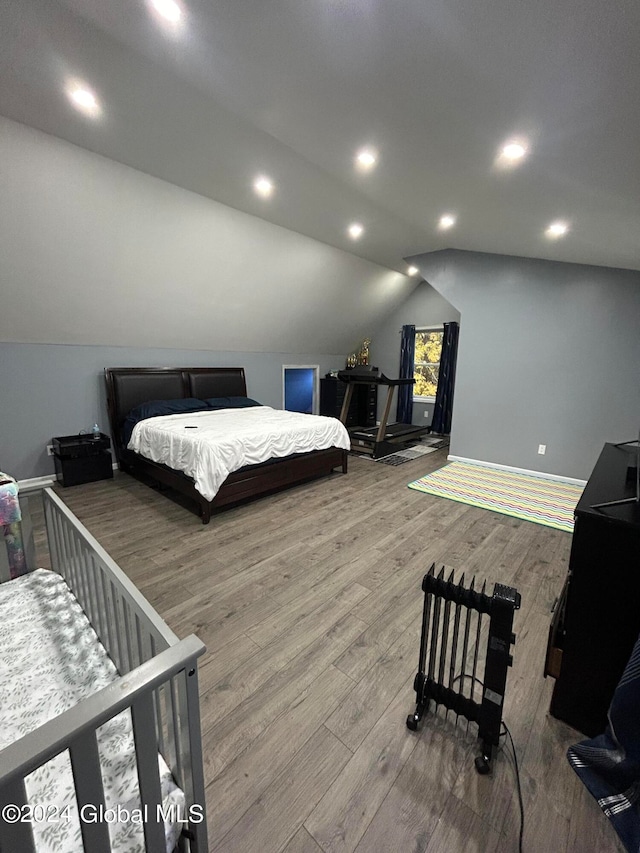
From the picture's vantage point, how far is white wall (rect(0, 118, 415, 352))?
8.84 ft

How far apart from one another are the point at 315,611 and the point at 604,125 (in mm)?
2574

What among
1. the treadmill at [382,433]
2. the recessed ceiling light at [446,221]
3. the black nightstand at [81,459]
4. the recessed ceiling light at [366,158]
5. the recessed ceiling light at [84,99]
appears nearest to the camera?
the recessed ceiling light at [84,99]

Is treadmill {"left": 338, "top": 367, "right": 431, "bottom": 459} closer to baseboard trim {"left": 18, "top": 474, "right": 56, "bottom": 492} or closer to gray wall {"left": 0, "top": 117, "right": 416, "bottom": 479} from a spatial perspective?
gray wall {"left": 0, "top": 117, "right": 416, "bottom": 479}

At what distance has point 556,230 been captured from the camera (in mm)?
2920

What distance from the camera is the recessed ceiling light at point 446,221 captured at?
3.19m

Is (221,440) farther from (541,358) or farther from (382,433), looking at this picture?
(541,358)

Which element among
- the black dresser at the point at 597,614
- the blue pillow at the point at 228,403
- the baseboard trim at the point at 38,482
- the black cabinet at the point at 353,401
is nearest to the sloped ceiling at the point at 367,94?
the black dresser at the point at 597,614

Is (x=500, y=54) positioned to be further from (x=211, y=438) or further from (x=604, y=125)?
(x=211, y=438)

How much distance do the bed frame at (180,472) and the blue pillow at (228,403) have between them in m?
0.25

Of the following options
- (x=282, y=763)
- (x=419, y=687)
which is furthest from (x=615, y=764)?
(x=282, y=763)

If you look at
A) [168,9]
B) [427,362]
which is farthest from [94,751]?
[427,362]

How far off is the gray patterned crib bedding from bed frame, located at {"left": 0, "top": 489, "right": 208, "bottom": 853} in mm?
49

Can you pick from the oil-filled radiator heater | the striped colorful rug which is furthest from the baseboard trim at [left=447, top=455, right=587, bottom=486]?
the oil-filled radiator heater

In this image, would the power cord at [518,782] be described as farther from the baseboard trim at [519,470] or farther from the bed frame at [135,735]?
the baseboard trim at [519,470]
